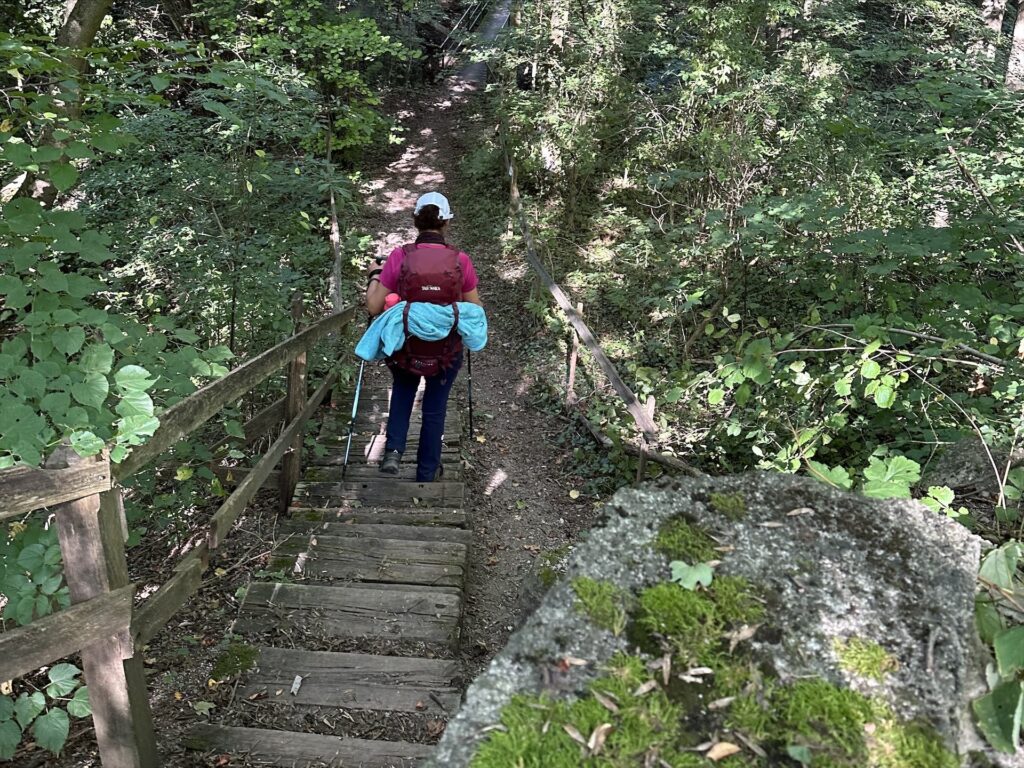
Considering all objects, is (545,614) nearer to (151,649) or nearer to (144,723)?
(144,723)

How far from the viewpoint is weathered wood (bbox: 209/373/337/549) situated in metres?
3.25

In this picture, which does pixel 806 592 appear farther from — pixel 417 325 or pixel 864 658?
pixel 417 325

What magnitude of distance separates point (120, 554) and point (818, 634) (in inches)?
92.7

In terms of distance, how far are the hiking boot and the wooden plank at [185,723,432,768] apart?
2.46 m

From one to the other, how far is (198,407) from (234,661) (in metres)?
1.43

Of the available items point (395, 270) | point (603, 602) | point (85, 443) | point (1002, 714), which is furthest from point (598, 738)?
point (395, 270)

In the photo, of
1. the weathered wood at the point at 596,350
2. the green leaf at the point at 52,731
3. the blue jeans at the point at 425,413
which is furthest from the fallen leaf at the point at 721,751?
the blue jeans at the point at 425,413

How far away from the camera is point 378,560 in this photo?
166 inches

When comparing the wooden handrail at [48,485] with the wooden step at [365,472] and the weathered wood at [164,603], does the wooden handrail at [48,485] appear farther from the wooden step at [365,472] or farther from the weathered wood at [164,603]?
the wooden step at [365,472]

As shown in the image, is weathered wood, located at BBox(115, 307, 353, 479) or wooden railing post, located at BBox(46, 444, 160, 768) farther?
weathered wood, located at BBox(115, 307, 353, 479)

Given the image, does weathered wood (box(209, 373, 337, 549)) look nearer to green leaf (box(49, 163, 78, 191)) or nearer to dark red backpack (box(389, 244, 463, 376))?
dark red backpack (box(389, 244, 463, 376))

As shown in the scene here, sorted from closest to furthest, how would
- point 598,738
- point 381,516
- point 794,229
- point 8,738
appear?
1. point 598,738
2. point 8,738
3. point 381,516
4. point 794,229

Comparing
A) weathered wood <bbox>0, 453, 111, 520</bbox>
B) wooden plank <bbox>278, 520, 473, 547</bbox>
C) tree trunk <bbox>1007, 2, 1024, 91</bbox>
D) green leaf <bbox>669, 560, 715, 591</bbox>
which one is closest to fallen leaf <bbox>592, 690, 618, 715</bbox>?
green leaf <bbox>669, 560, 715, 591</bbox>

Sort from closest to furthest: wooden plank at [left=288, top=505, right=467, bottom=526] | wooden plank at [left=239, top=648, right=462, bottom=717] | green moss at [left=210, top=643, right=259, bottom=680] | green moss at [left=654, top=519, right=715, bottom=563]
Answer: green moss at [left=654, top=519, right=715, bottom=563] → wooden plank at [left=239, top=648, right=462, bottom=717] → green moss at [left=210, top=643, right=259, bottom=680] → wooden plank at [left=288, top=505, right=467, bottom=526]
